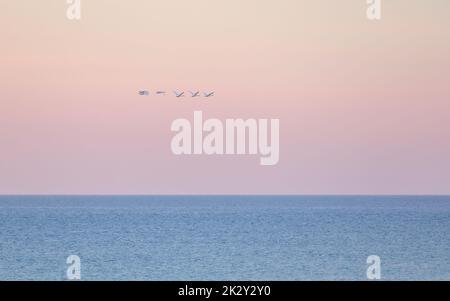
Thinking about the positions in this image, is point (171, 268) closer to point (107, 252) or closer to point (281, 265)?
point (281, 265)

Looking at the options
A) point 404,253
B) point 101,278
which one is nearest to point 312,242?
point 404,253

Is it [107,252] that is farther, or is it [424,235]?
[424,235]

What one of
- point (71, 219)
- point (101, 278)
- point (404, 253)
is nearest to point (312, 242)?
point (404, 253)

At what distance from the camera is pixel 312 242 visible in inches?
2147

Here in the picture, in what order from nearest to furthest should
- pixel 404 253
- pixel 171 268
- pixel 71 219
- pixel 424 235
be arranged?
pixel 171 268 < pixel 404 253 < pixel 424 235 < pixel 71 219

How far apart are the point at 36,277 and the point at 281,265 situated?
10.8 m

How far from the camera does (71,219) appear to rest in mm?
85438
